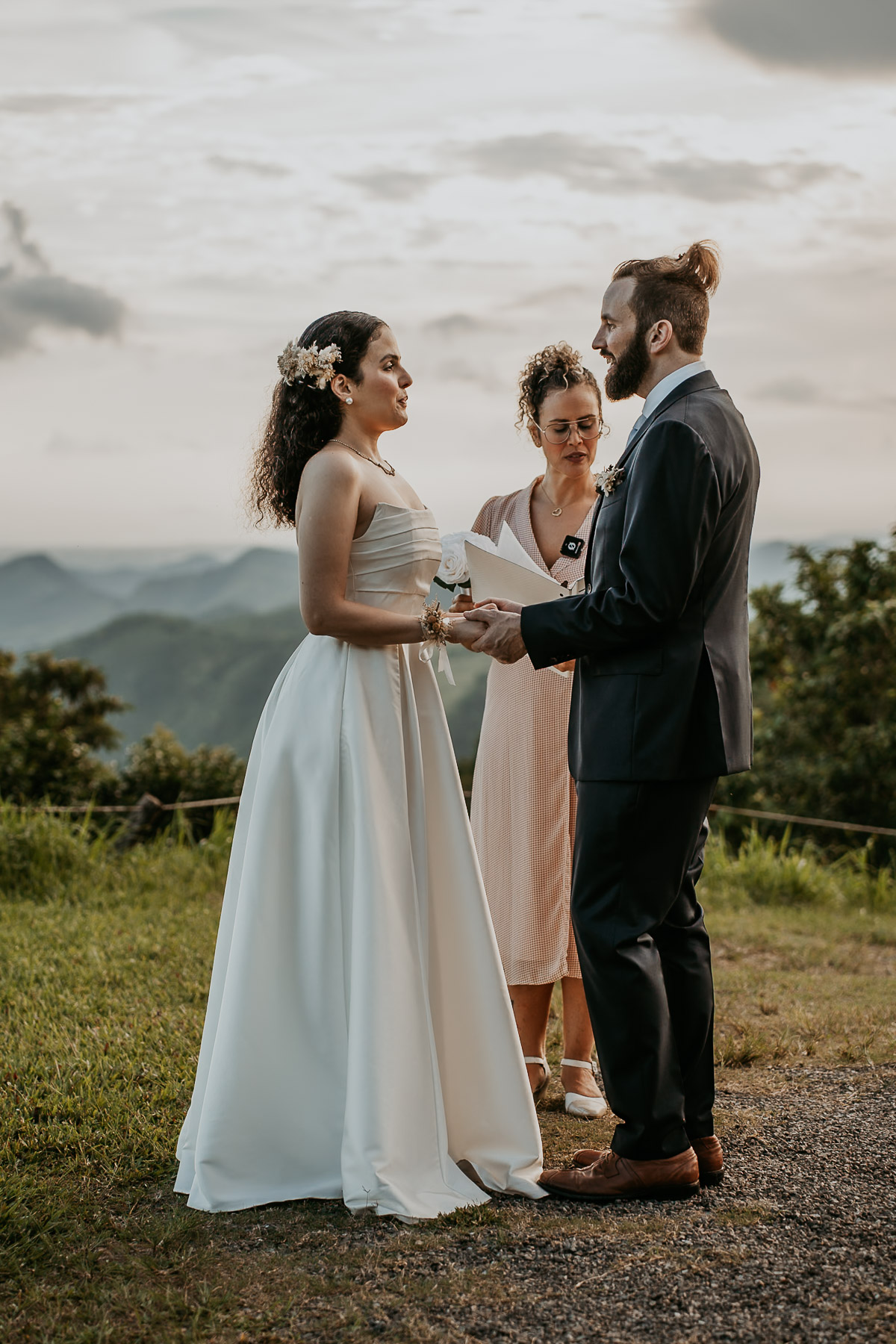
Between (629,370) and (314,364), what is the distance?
35.0 inches

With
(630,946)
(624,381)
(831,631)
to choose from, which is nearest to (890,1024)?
(630,946)

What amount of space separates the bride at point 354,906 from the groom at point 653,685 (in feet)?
1.10

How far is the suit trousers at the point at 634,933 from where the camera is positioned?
3.14 meters

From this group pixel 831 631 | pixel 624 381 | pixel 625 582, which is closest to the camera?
pixel 625 582

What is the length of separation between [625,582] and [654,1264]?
5.36 feet

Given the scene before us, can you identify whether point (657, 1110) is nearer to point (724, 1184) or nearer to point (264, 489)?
point (724, 1184)

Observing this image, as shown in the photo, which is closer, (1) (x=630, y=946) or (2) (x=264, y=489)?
(1) (x=630, y=946)

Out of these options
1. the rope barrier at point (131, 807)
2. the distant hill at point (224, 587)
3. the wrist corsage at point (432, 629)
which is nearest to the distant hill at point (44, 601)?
the distant hill at point (224, 587)

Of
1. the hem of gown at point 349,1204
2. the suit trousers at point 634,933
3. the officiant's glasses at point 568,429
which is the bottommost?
the hem of gown at point 349,1204

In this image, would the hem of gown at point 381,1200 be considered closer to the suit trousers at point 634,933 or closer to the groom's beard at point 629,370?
the suit trousers at point 634,933

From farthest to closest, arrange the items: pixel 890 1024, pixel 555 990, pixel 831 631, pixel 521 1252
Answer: pixel 831 631, pixel 555 990, pixel 890 1024, pixel 521 1252

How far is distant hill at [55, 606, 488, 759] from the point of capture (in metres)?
64.7

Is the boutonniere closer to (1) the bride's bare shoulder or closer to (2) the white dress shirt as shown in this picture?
(2) the white dress shirt

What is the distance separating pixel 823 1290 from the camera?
2.62m
